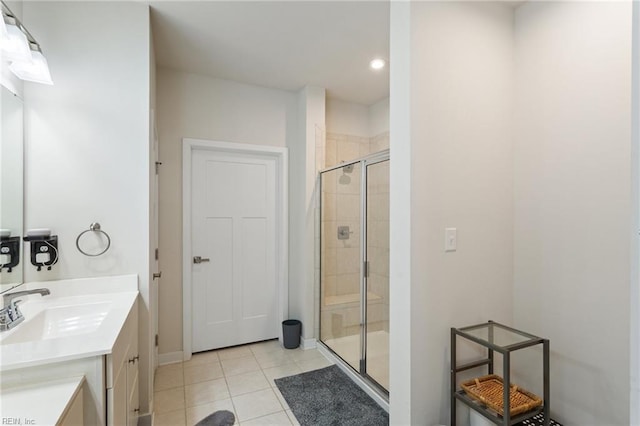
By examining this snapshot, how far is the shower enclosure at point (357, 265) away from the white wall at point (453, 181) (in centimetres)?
70

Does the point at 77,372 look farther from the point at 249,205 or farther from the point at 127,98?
the point at 249,205

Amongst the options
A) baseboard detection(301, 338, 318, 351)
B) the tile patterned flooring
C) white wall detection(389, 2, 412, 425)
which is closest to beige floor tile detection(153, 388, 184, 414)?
the tile patterned flooring

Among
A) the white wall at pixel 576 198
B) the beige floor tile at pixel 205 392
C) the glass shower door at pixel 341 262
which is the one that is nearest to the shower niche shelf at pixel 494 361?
the white wall at pixel 576 198

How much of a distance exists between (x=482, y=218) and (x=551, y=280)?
49cm

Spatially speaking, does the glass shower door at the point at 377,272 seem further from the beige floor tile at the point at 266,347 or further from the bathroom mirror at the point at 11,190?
the bathroom mirror at the point at 11,190

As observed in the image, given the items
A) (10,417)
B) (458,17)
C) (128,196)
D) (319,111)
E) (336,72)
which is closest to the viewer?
(10,417)

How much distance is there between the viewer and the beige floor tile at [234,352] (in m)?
3.01

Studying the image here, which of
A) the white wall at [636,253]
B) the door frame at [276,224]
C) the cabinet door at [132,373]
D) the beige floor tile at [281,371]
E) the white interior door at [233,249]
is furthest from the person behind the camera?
the white interior door at [233,249]

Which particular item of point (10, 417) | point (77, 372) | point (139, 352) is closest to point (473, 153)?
point (77, 372)

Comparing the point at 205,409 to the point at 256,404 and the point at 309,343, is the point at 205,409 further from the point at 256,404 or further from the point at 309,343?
the point at 309,343

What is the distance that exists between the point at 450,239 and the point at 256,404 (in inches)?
67.8

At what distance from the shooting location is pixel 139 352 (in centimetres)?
198

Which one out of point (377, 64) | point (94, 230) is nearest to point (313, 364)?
point (94, 230)

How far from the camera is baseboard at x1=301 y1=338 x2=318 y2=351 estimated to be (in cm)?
317
